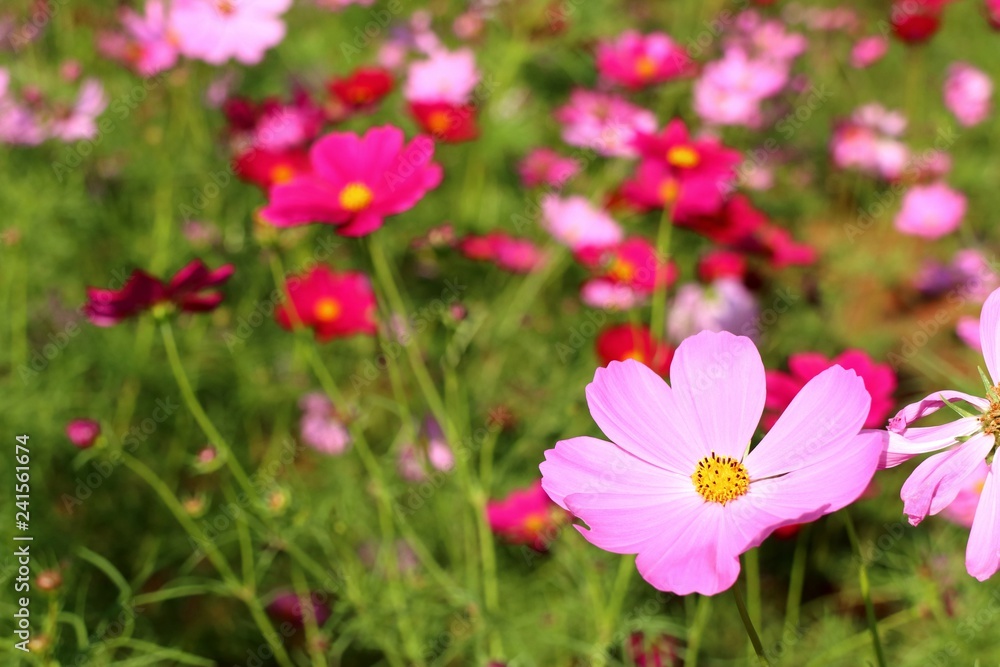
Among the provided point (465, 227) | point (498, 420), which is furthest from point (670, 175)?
point (465, 227)

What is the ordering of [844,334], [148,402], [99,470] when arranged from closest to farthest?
[99,470] → [148,402] → [844,334]

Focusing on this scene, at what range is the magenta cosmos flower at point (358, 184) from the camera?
82 cm

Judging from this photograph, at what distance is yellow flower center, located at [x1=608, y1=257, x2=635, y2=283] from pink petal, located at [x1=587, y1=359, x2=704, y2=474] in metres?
0.73

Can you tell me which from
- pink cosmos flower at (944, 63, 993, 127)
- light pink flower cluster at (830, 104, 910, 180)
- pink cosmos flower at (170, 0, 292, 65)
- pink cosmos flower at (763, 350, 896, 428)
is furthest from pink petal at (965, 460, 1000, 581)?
pink cosmos flower at (944, 63, 993, 127)

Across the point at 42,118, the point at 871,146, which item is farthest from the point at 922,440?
the point at 871,146

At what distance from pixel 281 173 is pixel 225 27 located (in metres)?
0.34

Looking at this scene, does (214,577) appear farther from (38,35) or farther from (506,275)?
(38,35)

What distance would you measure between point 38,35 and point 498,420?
1477mm

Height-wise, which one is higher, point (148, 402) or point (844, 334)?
point (148, 402)

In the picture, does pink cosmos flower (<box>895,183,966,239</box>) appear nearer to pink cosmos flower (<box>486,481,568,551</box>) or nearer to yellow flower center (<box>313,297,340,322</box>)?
pink cosmos flower (<box>486,481,568,551</box>)

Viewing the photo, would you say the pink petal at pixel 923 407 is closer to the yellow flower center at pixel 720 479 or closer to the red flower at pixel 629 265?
the yellow flower center at pixel 720 479

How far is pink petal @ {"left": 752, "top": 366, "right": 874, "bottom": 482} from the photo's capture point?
0.46 meters

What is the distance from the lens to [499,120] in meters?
2.06

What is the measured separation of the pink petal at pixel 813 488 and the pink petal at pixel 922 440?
0.02 m
